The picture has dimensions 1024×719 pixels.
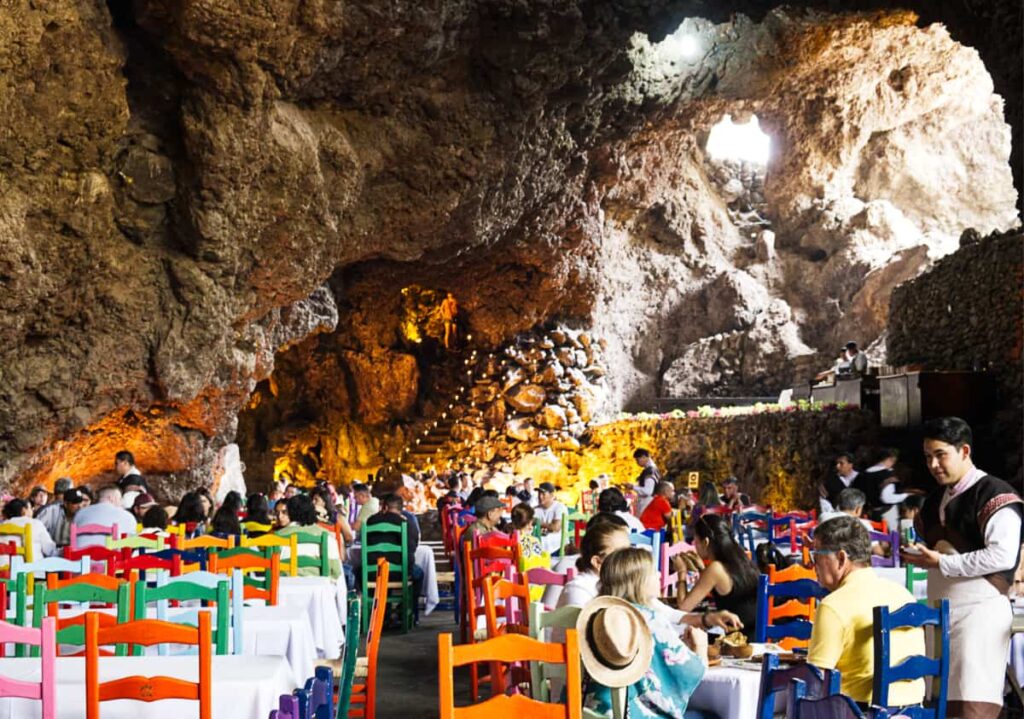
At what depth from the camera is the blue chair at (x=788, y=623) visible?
4168 millimetres

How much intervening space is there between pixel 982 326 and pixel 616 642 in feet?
47.3

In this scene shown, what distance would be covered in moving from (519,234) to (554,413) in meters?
4.76

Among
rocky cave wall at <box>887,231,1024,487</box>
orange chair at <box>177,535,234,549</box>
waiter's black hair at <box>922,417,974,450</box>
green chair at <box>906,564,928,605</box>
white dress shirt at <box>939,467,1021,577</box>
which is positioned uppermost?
rocky cave wall at <box>887,231,1024,487</box>

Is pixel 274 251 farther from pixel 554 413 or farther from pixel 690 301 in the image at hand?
pixel 690 301

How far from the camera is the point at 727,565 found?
486 cm

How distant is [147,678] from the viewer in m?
2.82

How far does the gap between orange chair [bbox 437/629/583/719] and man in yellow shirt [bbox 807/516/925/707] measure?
108cm

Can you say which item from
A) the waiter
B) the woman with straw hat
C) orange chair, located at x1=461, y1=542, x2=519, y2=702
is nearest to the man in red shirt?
orange chair, located at x1=461, y1=542, x2=519, y2=702

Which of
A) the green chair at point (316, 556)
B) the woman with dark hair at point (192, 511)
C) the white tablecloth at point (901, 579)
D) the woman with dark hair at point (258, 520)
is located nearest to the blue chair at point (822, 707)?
the white tablecloth at point (901, 579)

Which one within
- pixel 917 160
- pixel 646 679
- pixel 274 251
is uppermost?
pixel 917 160

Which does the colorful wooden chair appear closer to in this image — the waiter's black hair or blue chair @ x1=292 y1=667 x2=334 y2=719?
blue chair @ x1=292 y1=667 x2=334 y2=719

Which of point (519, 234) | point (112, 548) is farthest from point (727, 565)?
point (519, 234)

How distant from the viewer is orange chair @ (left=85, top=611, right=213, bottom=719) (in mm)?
2838

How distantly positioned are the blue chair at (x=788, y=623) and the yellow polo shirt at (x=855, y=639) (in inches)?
24.4
